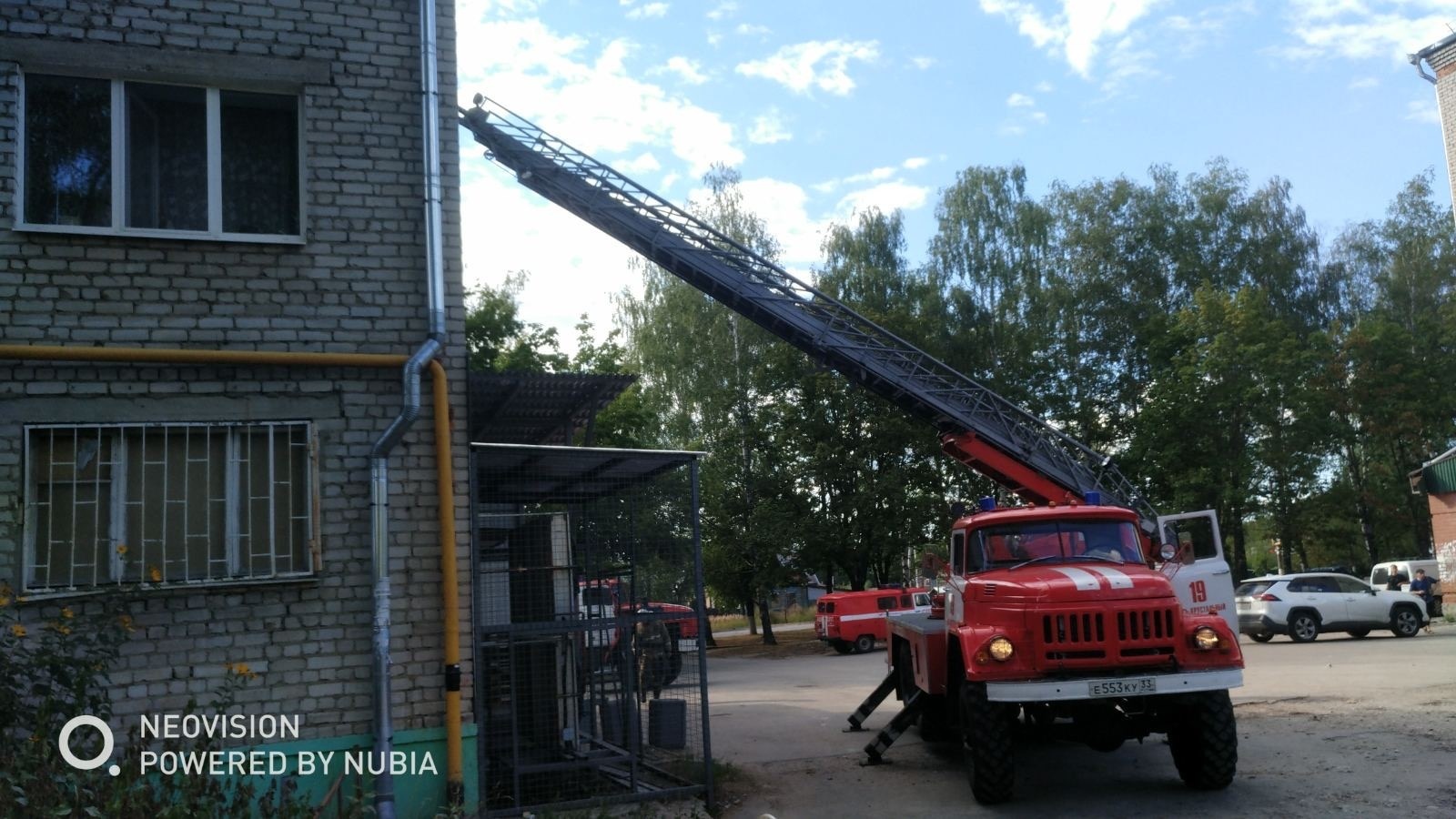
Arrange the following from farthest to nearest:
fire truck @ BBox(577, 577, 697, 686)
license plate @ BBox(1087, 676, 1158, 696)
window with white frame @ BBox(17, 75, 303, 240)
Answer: fire truck @ BBox(577, 577, 697, 686) < license plate @ BBox(1087, 676, 1158, 696) < window with white frame @ BBox(17, 75, 303, 240)

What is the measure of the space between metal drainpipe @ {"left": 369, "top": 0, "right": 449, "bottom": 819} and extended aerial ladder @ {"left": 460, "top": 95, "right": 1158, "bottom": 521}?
193 inches

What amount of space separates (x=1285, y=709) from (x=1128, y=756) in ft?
10.7

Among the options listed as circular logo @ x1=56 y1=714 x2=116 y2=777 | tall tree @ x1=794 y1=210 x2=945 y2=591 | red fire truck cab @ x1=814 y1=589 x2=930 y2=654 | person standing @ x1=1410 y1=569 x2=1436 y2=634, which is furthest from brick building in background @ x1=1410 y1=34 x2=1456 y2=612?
circular logo @ x1=56 y1=714 x2=116 y2=777

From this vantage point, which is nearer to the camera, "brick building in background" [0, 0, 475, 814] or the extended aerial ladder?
"brick building in background" [0, 0, 475, 814]

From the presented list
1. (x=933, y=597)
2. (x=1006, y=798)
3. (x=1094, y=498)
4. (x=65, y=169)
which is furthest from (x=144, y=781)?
(x=1094, y=498)

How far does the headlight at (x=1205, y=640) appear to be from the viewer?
832cm

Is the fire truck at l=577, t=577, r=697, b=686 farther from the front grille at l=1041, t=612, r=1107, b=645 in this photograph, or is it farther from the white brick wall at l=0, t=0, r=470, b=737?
the front grille at l=1041, t=612, r=1107, b=645

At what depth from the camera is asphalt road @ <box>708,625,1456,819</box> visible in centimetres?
826

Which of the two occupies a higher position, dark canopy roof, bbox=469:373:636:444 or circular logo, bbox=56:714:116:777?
dark canopy roof, bbox=469:373:636:444

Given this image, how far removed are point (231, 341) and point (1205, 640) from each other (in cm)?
747

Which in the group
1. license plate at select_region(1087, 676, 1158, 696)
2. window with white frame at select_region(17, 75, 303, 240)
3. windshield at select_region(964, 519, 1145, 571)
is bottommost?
license plate at select_region(1087, 676, 1158, 696)

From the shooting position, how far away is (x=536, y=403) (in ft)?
33.0

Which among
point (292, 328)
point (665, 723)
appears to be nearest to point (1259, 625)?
point (665, 723)

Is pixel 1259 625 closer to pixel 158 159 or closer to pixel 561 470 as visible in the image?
pixel 561 470
